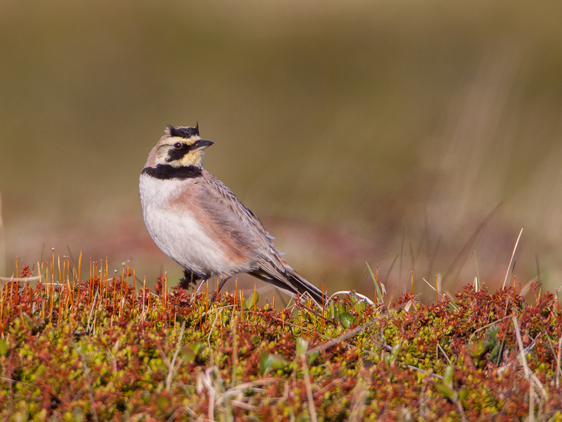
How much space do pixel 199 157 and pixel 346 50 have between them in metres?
19.3

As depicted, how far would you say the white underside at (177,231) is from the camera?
6.39 m

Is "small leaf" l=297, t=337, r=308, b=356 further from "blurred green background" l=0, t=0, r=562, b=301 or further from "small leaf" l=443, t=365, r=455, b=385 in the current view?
"blurred green background" l=0, t=0, r=562, b=301

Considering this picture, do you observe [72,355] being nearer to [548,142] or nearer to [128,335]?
[128,335]

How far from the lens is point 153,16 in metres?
26.3

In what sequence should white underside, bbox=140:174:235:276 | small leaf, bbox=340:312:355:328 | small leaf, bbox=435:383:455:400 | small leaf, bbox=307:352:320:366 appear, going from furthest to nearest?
white underside, bbox=140:174:235:276, small leaf, bbox=340:312:355:328, small leaf, bbox=307:352:320:366, small leaf, bbox=435:383:455:400

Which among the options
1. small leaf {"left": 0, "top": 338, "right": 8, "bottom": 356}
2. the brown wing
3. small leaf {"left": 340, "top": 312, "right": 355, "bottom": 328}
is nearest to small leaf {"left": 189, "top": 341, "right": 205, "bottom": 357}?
small leaf {"left": 0, "top": 338, "right": 8, "bottom": 356}

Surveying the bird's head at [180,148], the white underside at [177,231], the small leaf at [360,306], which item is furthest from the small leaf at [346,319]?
the bird's head at [180,148]

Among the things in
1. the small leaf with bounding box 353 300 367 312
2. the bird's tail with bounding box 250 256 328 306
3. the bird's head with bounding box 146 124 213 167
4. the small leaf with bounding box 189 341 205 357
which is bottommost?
the bird's tail with bounding box 250 256 328 306

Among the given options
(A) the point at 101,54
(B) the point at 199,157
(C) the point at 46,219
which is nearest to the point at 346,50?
(A) the point at 101,54

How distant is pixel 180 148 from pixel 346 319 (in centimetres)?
300

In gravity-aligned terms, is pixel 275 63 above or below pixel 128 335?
above

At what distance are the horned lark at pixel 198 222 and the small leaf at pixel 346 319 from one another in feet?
5.49

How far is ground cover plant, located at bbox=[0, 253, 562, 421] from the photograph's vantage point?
3.40 metres

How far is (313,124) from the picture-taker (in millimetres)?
20750
